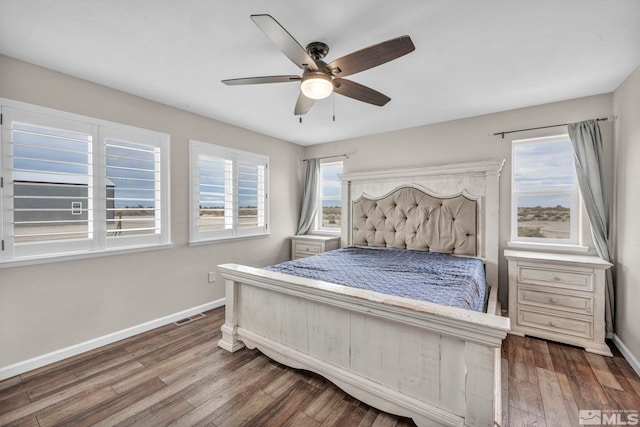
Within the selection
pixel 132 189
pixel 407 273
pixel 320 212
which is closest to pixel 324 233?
pixel 320 212

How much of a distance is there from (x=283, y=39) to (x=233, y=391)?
2.18m

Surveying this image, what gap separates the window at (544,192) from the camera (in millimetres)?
2889

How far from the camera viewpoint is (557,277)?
8.39ft

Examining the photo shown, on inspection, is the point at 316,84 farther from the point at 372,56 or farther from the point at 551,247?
the point at 551,247

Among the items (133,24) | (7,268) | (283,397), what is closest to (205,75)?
(133,24)

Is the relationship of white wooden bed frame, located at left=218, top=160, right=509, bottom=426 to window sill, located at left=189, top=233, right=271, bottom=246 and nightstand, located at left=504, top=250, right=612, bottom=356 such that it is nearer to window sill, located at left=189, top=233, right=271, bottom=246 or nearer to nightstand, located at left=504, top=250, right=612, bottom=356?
nightstand, located at left=504, top=250, right=612, bottom=356

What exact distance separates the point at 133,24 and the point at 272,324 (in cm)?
221

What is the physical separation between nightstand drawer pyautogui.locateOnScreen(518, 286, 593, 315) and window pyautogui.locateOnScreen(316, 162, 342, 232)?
8.45 ft

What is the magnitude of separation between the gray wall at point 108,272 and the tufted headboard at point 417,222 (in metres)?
1.68

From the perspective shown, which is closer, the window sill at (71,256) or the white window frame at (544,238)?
the window sill at (71,256)

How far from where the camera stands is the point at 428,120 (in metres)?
3.45
